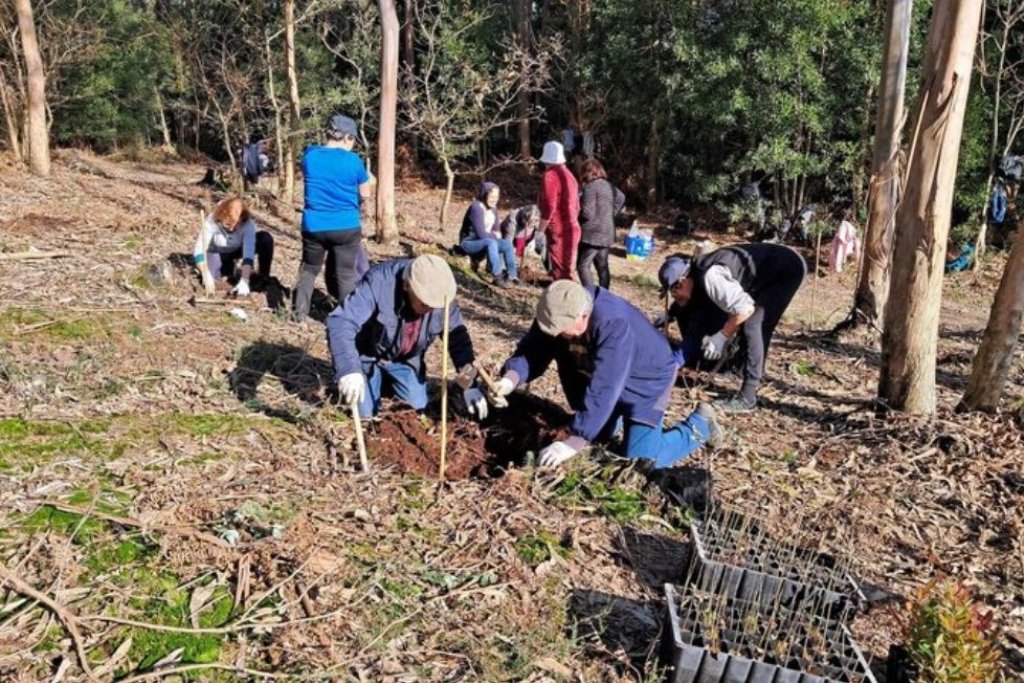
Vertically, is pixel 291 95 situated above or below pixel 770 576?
above

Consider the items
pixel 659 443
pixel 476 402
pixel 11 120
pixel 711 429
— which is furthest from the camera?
pixel 11 120

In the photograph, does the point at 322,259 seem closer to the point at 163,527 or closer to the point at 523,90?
the point at 163,527

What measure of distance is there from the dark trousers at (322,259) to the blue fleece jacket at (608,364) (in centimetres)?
226

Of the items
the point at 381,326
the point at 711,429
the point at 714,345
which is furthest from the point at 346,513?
the point at 714,345

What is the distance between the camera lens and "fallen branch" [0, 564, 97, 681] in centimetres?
247

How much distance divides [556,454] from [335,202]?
3.01m

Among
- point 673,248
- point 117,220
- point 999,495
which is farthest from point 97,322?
point 673,248

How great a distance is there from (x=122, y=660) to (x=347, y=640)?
69 cm

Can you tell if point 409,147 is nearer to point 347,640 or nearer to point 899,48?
point 899,48

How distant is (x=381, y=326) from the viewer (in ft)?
15.0

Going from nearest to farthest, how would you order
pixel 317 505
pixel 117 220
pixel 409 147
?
pixel 317 505, pixel 117 220, pixel 409 147

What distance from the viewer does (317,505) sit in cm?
351

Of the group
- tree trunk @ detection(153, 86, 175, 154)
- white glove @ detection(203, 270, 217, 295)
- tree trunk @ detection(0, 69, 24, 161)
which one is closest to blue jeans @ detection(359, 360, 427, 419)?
Answer: white glove @ detection(203, 270, 217, 295)

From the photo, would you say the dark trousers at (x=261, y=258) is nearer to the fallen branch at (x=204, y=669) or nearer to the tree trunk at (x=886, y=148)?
the fallen branch at (x=204, y=669)
